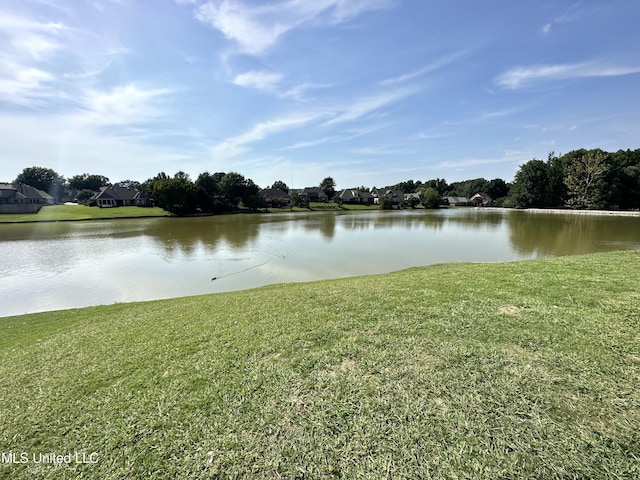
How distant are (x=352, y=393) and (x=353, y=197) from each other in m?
95.5

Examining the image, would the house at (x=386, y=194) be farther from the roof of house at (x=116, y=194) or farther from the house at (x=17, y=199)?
the house at (x=17, y=199)

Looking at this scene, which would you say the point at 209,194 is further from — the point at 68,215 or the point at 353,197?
the point at 353,197

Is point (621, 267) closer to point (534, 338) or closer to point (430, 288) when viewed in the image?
point (430, 288)

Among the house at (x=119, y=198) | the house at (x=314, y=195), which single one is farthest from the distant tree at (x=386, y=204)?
the house at (x=119, y=198)

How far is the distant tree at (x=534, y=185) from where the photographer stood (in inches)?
2707

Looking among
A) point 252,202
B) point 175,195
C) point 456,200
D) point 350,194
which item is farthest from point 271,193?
point 456,200

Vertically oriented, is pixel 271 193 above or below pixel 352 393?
above

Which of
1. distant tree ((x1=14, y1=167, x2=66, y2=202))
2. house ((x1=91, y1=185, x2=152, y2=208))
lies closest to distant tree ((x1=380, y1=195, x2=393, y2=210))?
house ((x1=91, y1=185, x2=152, y2=208))

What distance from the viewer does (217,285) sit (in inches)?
523

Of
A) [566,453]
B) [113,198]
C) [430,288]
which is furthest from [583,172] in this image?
[113,198]

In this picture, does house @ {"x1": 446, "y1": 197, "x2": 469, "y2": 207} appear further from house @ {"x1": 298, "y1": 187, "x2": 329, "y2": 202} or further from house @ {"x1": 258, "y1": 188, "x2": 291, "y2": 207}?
house @ {"x1": 258, "y1": 188, "x2": 291, "y2": 207}

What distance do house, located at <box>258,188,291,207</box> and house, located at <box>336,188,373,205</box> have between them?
20070 mm

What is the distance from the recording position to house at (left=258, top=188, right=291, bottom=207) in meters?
80.8

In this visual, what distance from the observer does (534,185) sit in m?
69.2
